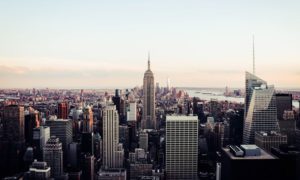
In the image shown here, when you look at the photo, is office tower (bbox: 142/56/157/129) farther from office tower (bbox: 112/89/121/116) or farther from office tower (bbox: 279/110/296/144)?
Answer: office tower (bbox: 279/110/296/144)

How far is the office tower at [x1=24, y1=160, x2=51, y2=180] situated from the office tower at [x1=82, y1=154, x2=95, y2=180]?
5.37ft

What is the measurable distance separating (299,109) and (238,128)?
299cm

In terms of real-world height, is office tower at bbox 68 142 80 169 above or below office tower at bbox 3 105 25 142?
below

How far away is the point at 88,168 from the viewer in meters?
11.7

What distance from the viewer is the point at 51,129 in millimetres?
13773

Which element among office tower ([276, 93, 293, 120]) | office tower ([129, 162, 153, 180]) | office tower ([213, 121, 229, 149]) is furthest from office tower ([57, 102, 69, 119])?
office tower ([276, 93, 293, 120])

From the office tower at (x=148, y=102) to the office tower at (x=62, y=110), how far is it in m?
4.06

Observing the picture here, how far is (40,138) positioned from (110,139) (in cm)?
A: 274

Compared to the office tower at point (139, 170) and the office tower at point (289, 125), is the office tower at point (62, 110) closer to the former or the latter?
the office tower at point (139, 170)

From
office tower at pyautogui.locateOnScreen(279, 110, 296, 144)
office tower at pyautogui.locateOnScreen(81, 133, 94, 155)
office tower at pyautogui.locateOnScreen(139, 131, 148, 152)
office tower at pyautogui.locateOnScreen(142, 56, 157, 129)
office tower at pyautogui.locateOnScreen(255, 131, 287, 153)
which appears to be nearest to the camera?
office tower at pyautogui.locateOnScreen(255, 131, 287, 153)

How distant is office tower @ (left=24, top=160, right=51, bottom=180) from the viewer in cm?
933

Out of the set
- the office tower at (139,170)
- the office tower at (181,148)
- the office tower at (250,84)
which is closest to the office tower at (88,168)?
the office tower at (139,170)

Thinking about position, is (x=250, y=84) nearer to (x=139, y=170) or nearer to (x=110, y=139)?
(x=139, y=170)

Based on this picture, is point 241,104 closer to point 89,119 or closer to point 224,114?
point 224,114
